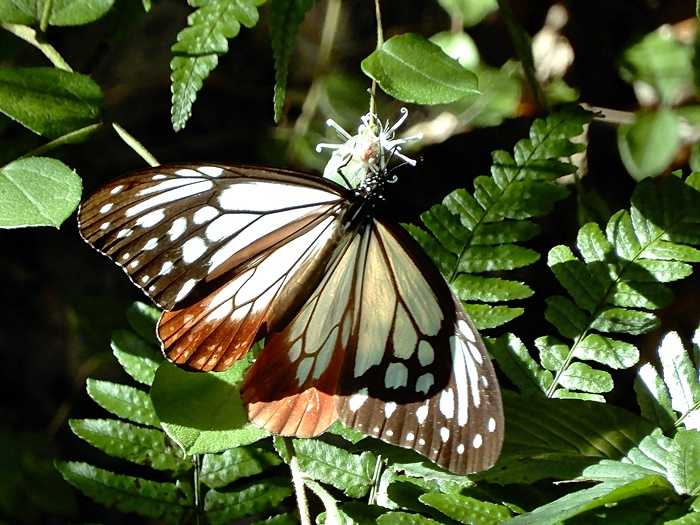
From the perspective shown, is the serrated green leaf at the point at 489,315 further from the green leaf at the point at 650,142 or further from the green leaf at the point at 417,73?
the green leaf at the point at 650,142

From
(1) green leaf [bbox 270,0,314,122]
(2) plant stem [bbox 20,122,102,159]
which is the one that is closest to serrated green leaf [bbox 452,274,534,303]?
(1) green leaf [bbox 270,0,314,122]

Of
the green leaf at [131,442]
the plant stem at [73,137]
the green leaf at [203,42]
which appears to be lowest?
the green leaf at [131,442]

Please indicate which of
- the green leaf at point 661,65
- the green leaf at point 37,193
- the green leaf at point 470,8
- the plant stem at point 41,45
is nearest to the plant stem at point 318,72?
the green leaf at point 470,8

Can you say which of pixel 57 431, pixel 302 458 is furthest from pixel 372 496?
pixel 57 431

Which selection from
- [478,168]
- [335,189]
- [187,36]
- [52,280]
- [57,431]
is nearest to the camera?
[335,189]

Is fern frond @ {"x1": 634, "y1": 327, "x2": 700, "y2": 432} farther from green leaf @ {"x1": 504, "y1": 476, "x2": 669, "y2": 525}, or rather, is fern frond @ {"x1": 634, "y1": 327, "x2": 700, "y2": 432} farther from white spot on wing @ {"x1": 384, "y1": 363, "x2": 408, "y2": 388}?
white spot on wing @ {"x1": 384, "y1": 363, "x2": 408, "y2": 388}

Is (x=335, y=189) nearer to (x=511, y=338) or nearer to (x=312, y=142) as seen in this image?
(x=511, y=338)

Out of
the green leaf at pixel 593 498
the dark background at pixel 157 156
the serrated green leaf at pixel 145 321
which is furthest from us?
the dark background at pixel 157 156
